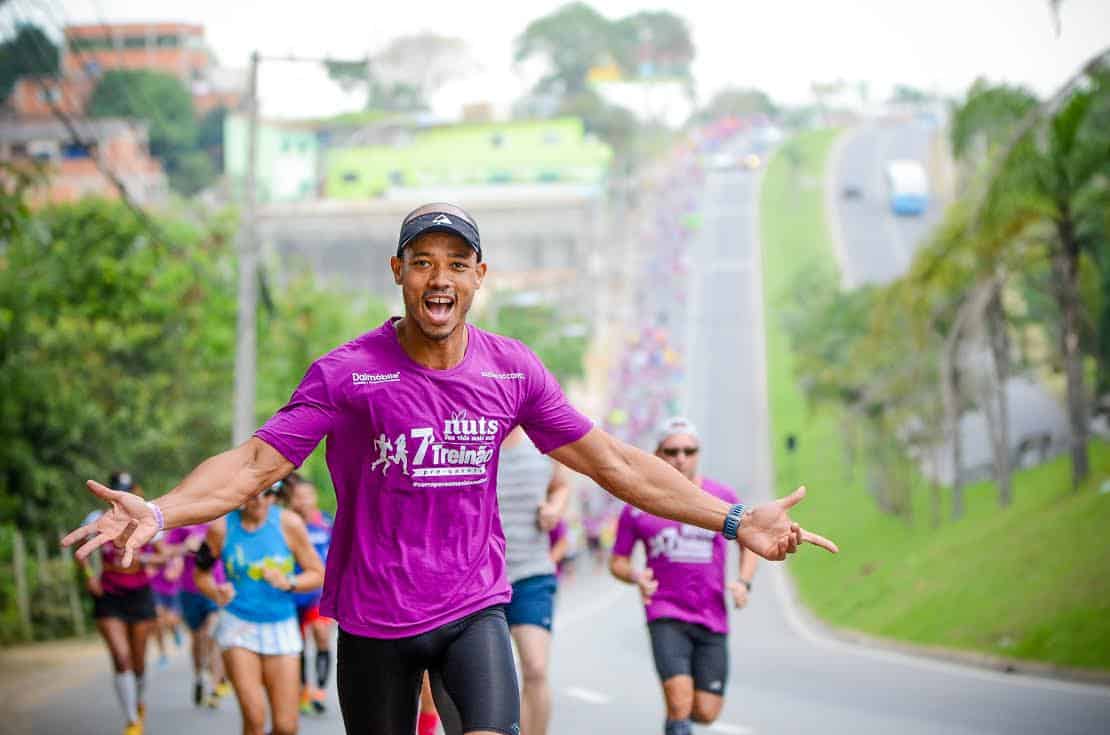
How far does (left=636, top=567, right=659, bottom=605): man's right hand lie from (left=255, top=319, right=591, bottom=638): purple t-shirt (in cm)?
433

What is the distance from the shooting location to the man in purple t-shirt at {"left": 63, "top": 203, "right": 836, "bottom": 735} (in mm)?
5645

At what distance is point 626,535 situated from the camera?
10656mm

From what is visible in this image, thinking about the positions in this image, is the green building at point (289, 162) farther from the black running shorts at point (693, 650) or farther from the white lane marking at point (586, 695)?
the black running shorts at point (693, 650)

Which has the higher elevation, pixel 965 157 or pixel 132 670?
pixel 965 157

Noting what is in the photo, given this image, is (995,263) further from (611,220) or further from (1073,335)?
(611,220)

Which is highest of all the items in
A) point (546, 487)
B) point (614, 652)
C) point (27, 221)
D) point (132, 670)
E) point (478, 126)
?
point (478, 126)

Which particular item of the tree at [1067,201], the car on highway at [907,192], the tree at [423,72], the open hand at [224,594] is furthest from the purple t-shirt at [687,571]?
the car on highway at [907,192]

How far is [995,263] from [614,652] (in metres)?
9.45

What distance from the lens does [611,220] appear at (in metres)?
109

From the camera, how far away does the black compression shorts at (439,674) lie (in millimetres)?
5730

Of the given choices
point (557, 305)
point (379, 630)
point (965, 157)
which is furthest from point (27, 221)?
point (557, 305)

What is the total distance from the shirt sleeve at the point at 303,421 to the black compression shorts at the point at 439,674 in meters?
0.65

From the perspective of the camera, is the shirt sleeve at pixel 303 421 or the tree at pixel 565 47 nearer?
the shirt sleeve at pixel 303 421

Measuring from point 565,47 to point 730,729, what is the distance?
14898 cm
